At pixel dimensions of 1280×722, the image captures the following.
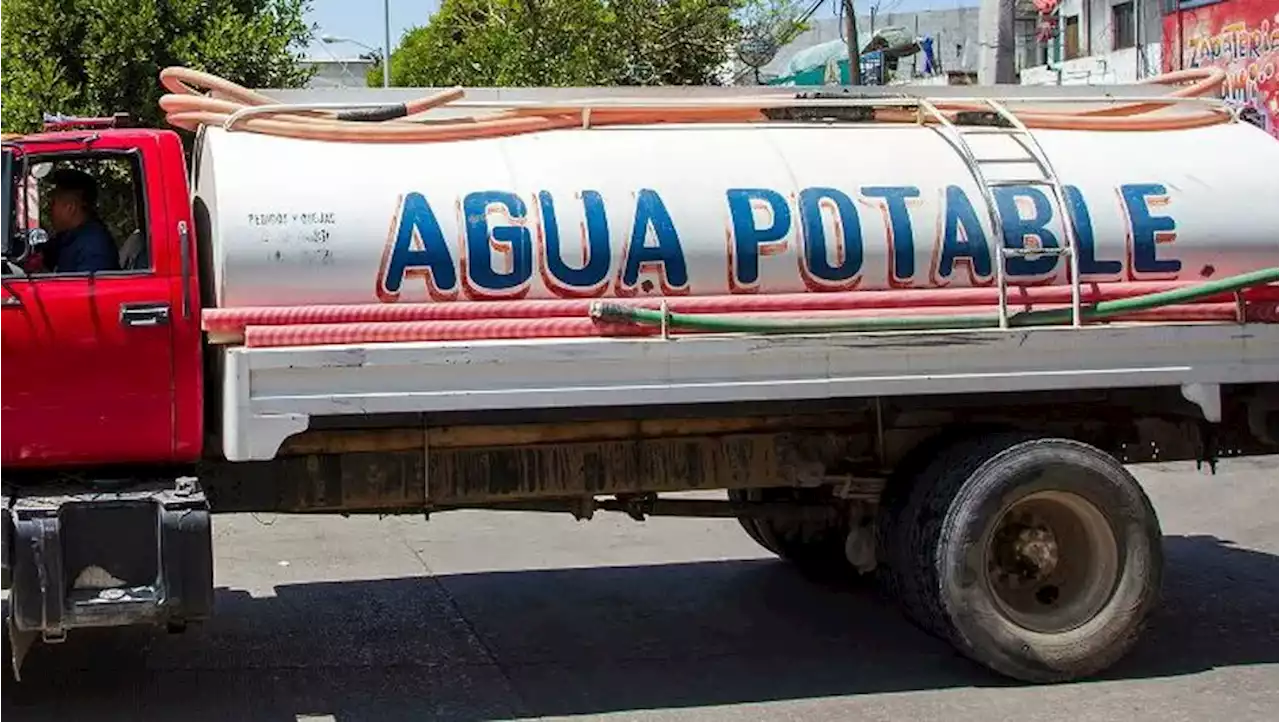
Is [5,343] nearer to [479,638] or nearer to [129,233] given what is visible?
[129,233]

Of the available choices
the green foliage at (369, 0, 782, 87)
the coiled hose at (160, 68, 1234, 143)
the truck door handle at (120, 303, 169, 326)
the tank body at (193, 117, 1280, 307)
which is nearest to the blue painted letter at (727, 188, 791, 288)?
the tank body at (193, 117, 1280, 307)

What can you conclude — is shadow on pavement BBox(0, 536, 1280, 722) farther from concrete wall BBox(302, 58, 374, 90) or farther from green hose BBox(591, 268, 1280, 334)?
concrete wall BBox(302, 58, 374, 90)

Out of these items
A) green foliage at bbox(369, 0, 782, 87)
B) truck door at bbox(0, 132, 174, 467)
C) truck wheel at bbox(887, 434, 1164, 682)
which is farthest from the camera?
green foliage at bbox(369, 0, 782, 87)

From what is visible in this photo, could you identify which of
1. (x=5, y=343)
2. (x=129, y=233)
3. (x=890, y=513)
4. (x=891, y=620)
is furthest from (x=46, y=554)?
(x=891, y=620)

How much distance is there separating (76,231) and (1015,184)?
388cm

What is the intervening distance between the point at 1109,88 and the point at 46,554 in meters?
5.18

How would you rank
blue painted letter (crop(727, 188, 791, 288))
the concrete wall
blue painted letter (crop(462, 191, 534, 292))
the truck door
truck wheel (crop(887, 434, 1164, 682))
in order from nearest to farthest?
1. the truck door
2. blue painted letter (crop(462, 191, 534, 292))
3. blue painted letter (crop(727, 188, 791, 288))
4. truck wheel (crop(887, 434, 1164, 682))
5. the concrete wall

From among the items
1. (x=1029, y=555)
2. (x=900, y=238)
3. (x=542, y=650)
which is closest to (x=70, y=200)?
(x=542, y=650)

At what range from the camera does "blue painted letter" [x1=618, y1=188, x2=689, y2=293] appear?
631 centimetres

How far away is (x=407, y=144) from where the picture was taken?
643 centimetres

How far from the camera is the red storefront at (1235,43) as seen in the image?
666 inches

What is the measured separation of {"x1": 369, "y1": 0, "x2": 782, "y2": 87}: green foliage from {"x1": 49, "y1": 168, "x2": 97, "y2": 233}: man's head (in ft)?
27.0

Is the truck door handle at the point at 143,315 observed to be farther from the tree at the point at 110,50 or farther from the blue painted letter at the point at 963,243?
the tree at the point at 110,50

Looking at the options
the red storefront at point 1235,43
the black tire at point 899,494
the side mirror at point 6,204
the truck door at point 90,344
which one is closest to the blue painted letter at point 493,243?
the truck door at point 90,344
